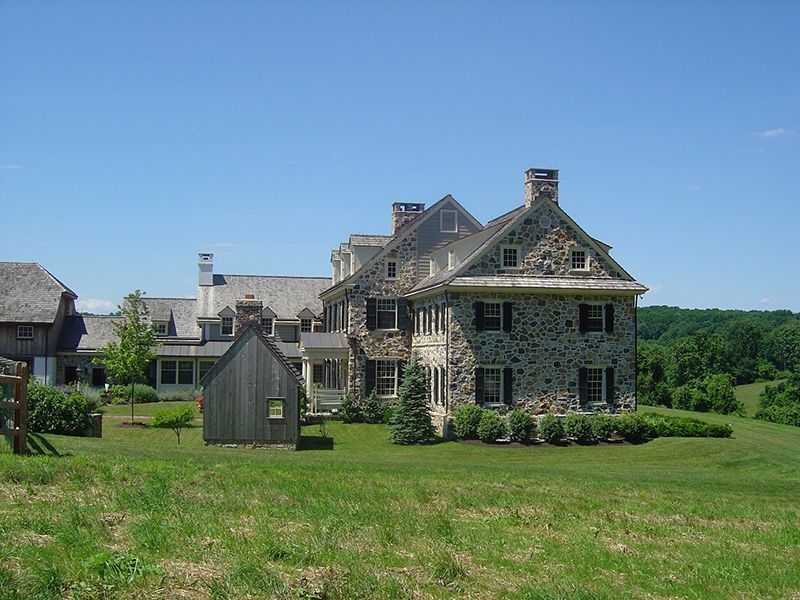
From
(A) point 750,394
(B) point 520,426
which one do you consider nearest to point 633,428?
(B) point 520,426

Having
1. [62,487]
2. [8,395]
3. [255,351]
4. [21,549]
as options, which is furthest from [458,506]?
[255,351]

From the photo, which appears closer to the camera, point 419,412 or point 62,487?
point 62,487

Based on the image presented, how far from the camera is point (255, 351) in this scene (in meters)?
29.1

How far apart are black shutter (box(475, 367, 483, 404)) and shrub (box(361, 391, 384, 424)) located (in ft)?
23.8

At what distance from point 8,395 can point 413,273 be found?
22.7 meters

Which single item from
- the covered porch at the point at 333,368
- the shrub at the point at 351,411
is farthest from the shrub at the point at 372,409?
the covered porch at the point at 333,368

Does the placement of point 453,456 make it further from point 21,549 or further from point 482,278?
point 21,549

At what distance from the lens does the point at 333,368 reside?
43375mm

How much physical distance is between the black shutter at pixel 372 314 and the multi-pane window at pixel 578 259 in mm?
9918

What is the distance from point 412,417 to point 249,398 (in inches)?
248

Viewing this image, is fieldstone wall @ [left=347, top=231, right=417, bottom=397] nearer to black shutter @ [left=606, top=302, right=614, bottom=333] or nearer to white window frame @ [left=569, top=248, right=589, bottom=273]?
white window frame @ [left=569, top=248, right=589, bottom=273]

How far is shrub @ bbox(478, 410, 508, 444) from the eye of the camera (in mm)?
30859

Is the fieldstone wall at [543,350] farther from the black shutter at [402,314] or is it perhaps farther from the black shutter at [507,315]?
the black shutter at [402,314]

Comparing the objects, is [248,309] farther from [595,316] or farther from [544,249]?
[595,316]
